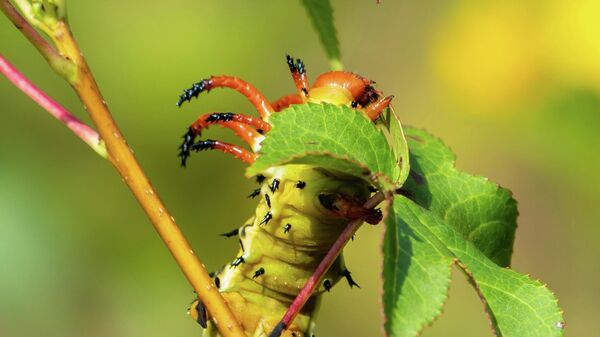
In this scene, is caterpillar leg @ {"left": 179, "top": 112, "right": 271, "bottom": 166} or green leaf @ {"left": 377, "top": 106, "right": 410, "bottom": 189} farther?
caterpillar leg @ {"left": 179, "top": 112, "right": 271, "bottom": 166}

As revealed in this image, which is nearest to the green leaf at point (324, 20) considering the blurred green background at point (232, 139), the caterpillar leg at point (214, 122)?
the caterpillar leg at point (214, 122)

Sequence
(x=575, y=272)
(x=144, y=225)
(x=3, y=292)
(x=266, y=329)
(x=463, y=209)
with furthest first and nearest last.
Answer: (x=575, y=272)
(x=144, y=225)
(x=3, y=292)
(x=266, y=329)
(x=463, y=209)

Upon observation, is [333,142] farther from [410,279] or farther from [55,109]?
[55,109]

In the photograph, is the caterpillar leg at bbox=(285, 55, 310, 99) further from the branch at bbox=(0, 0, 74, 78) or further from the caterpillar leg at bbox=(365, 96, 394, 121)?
the branch at bbox=(0, 0, 74, 78)

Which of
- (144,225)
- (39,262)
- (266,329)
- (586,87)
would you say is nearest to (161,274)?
(144,225)

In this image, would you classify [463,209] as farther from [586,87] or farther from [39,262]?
[586,87]

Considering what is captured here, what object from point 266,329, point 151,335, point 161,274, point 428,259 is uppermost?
point 428,259

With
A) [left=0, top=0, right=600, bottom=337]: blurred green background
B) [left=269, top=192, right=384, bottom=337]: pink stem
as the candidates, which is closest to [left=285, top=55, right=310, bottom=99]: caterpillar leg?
[left=269, top=192, right=384, bottom=337]: pink stem
